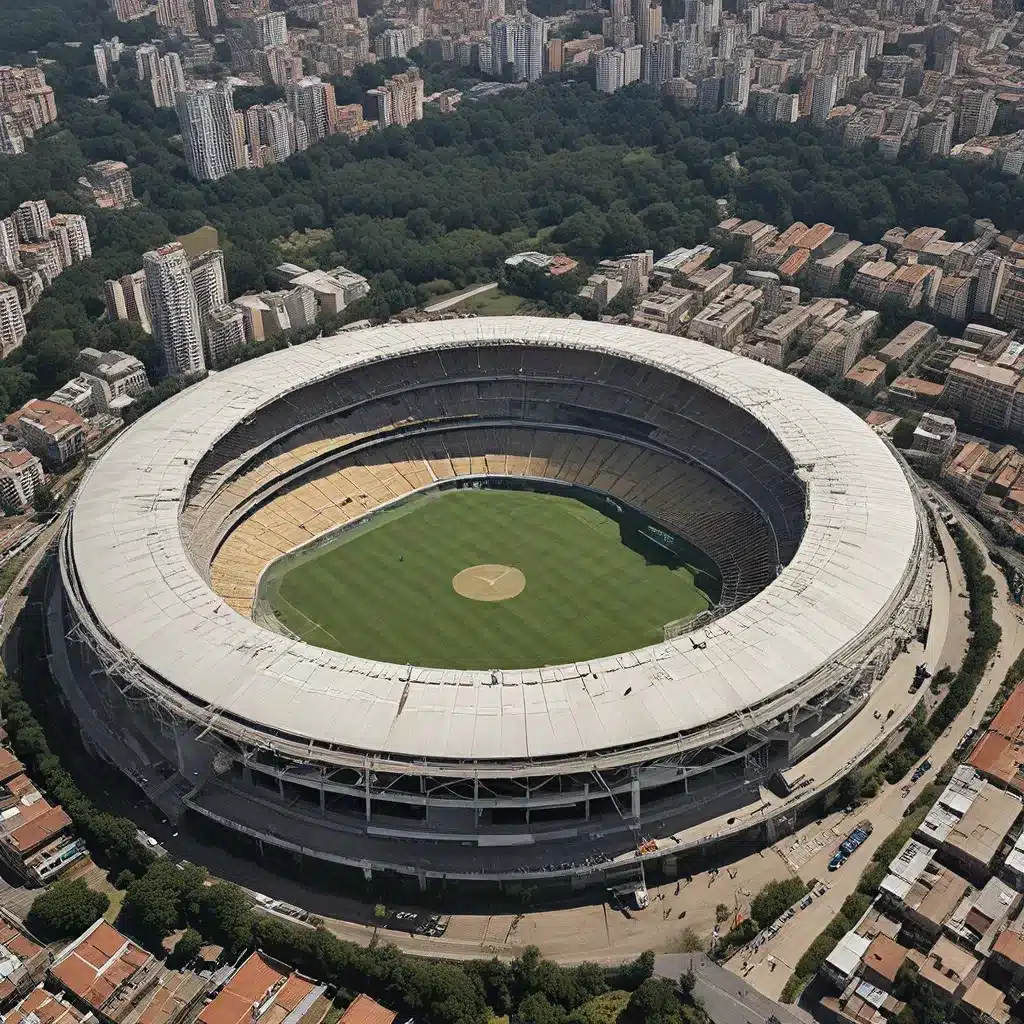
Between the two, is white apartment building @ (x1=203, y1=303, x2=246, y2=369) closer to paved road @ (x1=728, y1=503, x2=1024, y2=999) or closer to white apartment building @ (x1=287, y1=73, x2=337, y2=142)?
white apartment building @ (x1=287, y1=73, x2=337, y2=142)

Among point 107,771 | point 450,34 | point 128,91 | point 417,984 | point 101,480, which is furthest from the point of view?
point 450,34

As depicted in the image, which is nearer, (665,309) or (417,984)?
(417,984)

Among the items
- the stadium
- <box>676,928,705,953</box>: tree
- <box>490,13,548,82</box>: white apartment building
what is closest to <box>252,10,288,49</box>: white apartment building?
<box>490,13,548,82</box>: white apartment building

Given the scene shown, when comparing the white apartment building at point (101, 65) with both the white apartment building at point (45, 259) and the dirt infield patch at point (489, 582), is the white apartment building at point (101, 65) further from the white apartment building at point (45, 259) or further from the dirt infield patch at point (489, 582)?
the dirt infield patch at point (489, 582)

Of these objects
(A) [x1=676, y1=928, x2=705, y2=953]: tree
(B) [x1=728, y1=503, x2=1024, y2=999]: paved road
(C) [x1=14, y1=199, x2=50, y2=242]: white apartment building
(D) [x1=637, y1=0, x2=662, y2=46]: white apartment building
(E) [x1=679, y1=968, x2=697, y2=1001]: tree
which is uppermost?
(D) [x1=637, y1=0, x2=662, y2=46]: white apartment building

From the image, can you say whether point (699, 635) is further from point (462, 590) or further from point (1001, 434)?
point (1001, 434)

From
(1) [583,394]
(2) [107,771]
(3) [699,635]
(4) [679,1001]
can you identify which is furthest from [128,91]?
(4) [679,1001]

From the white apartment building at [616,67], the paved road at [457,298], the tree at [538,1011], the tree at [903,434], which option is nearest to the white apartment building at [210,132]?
the paved road at [457,298]
